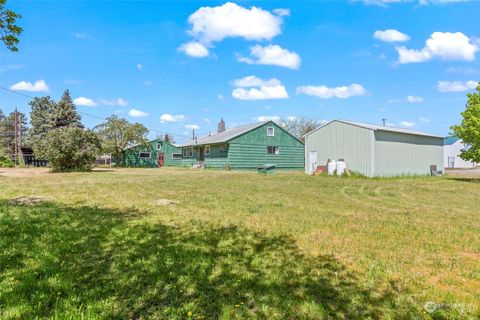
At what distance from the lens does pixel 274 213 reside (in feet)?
24.6

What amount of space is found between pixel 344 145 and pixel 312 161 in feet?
9.99

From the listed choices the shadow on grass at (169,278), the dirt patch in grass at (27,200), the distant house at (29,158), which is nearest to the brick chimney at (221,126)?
the distant house at (29,158)

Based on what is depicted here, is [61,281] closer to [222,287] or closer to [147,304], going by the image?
[147,304]

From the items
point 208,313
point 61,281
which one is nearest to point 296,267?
point 208,313

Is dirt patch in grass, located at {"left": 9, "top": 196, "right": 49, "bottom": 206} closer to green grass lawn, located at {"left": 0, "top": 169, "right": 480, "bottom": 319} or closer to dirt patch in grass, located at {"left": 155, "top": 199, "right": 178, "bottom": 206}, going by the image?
green grass lawn, located at {"left": 0, "top": 169, "right": 480, "bottom": 319}

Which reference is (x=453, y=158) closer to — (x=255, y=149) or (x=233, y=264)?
(x=255, y=149)

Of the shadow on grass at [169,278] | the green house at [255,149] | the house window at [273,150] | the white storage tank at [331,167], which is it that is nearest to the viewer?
the shadow on grass at [169,278]

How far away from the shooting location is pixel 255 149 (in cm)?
3170

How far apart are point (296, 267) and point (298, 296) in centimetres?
81

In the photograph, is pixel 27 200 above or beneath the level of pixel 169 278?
above

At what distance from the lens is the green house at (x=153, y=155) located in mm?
40219

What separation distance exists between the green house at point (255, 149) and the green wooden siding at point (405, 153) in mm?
12635

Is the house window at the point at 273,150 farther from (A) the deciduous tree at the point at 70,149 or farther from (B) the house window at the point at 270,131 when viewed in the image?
(A) the deciduous tree at the point at 70,149

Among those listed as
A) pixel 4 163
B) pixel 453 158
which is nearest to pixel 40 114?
pixel 4 163
